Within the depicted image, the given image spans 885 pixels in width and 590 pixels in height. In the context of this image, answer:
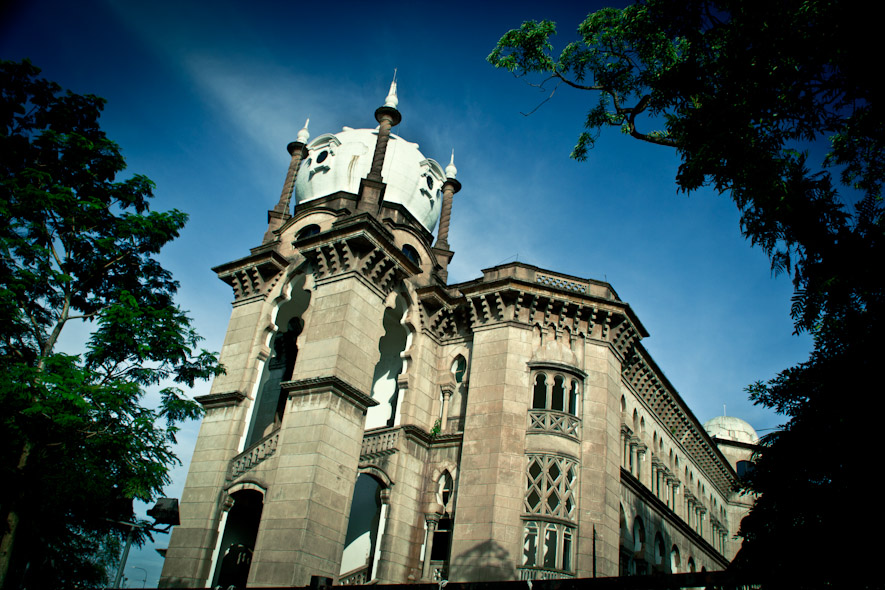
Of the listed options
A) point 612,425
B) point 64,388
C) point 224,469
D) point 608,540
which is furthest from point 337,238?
point 608,540

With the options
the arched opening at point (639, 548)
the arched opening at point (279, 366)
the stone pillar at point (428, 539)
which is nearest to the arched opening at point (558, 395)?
the stone pillar at point (428, 539)

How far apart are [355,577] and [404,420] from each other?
5.63 meters

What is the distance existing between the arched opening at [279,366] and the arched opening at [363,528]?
4.48 metres

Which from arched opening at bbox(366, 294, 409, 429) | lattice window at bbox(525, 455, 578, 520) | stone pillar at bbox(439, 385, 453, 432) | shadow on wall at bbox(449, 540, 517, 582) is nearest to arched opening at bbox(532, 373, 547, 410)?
stone pillar at bbox(439, 385, 453, 432)

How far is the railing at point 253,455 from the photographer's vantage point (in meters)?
21.2

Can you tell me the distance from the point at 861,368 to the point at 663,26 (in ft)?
25.9

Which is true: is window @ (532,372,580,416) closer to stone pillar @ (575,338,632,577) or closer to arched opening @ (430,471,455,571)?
stone pillar @ (575,338,632,577)

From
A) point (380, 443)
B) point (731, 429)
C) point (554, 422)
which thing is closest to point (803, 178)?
point (554, 422)

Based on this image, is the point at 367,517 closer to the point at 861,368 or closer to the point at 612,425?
the point at 612,425

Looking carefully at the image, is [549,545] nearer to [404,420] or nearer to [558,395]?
[558,395]

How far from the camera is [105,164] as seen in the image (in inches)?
732

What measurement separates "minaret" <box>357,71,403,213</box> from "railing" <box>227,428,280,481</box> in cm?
944

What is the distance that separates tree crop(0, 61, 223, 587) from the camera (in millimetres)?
15406

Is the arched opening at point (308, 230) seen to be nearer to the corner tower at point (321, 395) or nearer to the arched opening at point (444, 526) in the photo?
the corner tower at point (321, 395)
